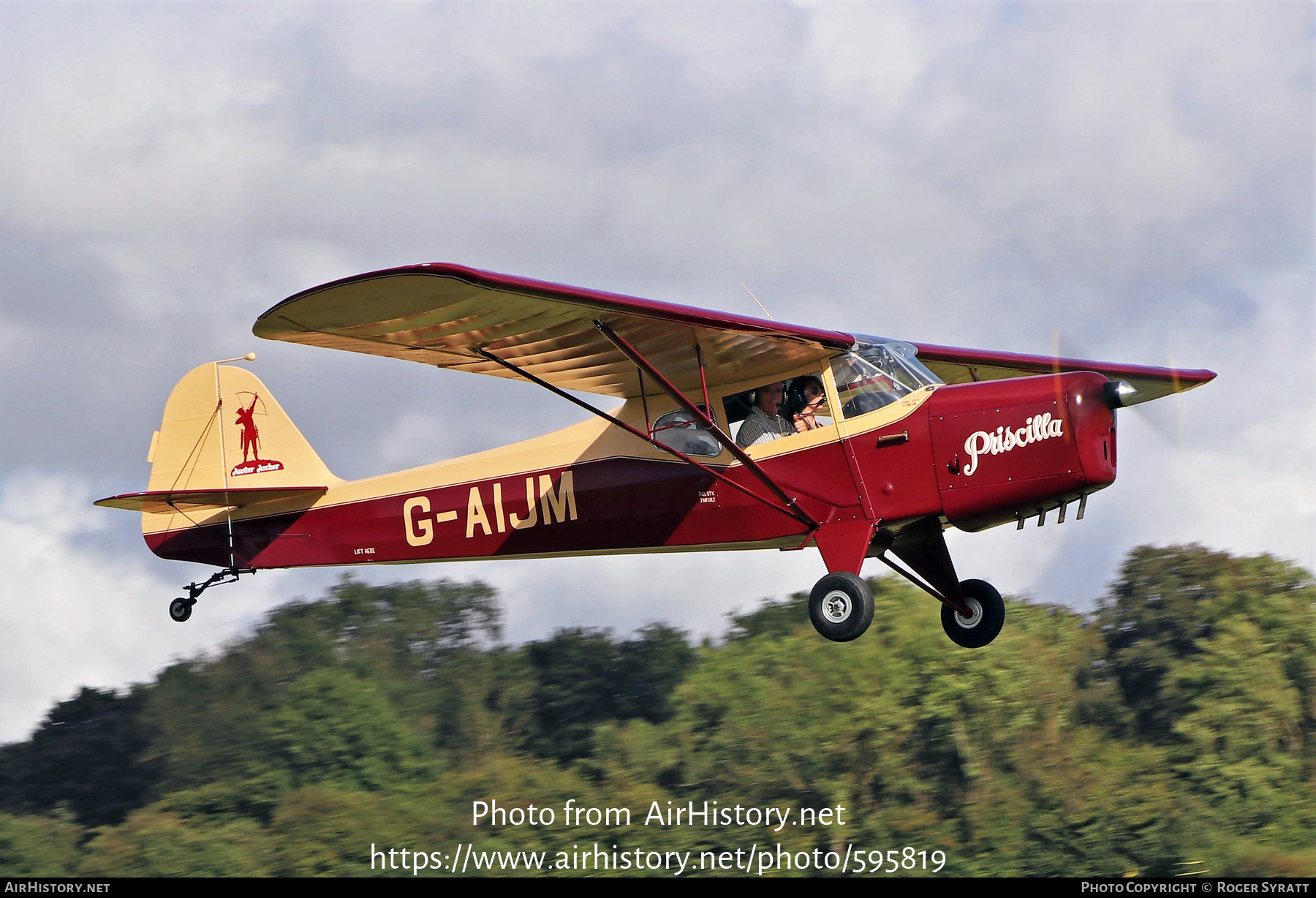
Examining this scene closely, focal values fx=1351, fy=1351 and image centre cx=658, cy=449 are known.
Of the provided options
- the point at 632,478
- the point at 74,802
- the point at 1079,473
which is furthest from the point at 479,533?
the point at 74,802

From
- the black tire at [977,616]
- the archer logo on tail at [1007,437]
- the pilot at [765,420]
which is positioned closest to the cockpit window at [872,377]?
the pilot at [765,420]

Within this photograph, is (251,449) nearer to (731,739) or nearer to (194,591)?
(194,591)

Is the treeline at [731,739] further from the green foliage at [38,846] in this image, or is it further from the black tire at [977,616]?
the black tire at [977,616]

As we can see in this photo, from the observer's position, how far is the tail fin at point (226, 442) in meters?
13.3

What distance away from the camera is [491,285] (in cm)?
891

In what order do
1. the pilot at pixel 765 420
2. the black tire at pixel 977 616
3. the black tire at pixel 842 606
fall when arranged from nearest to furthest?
1. the black tire at pixel 842 606
2. the pilot at pixel 765 420
3. the black tire at pixel 977 616

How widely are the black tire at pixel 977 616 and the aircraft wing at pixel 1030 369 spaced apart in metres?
2.17

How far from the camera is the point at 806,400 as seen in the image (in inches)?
420

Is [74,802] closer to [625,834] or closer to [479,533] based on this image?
[625,834]

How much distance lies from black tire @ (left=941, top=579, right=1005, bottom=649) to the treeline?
15824 mm

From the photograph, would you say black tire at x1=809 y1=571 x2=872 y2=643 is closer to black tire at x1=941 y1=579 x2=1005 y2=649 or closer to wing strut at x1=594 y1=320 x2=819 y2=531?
wing strut at x1=594 y1=320 x2=819 y2=531

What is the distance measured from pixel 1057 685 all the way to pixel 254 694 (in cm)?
2077

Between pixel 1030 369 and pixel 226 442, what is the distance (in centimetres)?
798

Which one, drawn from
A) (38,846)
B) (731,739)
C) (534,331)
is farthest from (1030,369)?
(38,846)
